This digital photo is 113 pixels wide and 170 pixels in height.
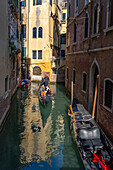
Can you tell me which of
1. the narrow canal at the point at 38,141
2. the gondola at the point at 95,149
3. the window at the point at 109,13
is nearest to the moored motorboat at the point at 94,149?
the gondola at the point at 95,149

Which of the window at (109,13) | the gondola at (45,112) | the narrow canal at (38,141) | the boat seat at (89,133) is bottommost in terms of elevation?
the narrow canal at (38,141)

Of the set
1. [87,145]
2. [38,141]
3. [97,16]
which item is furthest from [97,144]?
[97,16]

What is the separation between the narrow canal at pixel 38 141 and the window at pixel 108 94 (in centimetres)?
205

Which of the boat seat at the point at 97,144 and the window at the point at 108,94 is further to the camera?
the window at the point at 108,94

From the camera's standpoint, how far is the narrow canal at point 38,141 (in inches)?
228

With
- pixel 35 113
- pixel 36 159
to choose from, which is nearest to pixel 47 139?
pixel 36 159

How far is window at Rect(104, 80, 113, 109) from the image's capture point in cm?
693

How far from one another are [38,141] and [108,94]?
334cm

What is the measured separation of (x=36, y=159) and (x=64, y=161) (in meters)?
0.92

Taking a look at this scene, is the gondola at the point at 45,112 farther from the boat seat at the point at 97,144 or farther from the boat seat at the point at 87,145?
the boat seat at the point at 97,144

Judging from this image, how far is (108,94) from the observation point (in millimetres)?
7203

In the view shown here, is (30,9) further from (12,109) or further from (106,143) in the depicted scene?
(106,143)

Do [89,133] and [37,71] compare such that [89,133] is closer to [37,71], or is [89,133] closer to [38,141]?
[38,141]

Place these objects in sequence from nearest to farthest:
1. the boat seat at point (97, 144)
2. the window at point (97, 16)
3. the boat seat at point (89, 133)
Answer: the boat seat at point (97, 144) < the boat seat at point (89, 133) < the window at point (97, 16)
